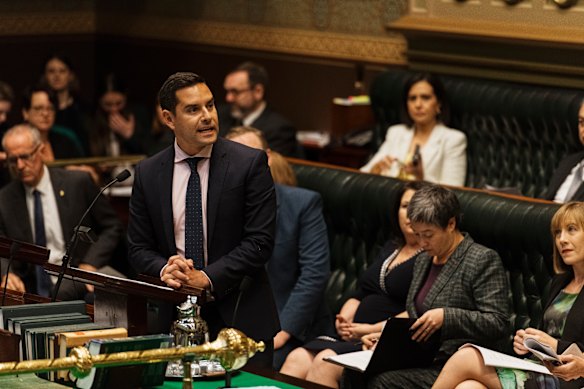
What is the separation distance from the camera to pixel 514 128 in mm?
7266

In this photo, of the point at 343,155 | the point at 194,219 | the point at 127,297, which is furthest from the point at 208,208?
the point at 343,155

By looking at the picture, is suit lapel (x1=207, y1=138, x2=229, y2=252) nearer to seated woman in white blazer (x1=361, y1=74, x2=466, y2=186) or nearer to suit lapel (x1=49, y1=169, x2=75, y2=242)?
suit lapel (x1=49, y1=169, x2=75, y2=242)

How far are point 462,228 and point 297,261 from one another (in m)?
0.75

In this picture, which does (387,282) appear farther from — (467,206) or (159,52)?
(159,52)

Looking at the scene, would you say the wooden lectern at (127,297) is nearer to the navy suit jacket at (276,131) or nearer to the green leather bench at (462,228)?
the green leather bench at (462,228)

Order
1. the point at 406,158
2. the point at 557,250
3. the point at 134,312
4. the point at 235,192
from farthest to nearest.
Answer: the point at 406,158 < the point at 557,250 < the point at 235,192 < the point at 134,312

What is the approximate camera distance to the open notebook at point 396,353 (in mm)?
4934

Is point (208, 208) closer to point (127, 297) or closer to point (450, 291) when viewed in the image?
point (127, 297)

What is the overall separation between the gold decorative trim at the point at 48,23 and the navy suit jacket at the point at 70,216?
473 cm

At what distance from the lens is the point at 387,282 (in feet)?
18.3

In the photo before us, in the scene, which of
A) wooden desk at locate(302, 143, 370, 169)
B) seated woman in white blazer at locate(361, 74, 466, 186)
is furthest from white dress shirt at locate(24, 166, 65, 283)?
wooden desk at locate(302, 143, 370, 169)

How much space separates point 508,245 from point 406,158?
5.97ft

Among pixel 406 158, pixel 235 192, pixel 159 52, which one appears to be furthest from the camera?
pixel 159 52

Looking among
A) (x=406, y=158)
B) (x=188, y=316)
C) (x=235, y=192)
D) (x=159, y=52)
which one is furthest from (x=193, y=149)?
(x=159, y=52)
